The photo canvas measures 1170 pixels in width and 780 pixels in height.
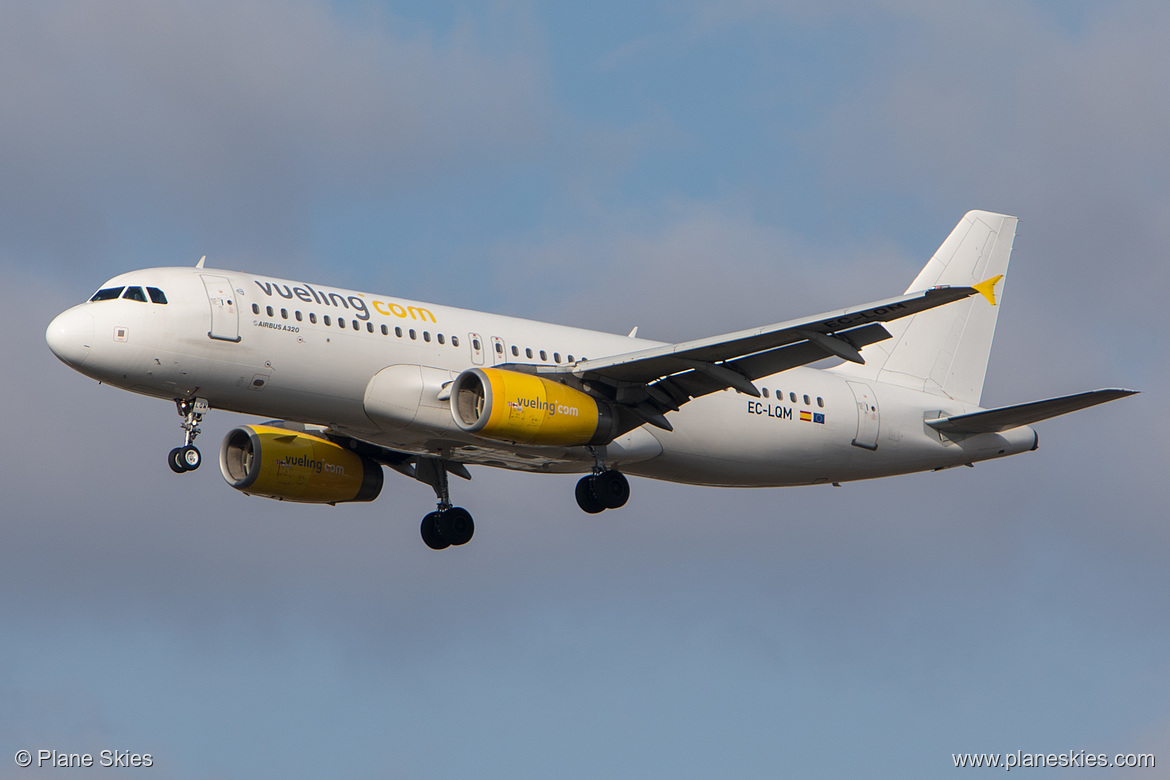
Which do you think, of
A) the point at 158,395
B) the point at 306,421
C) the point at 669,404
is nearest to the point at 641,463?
the point at 669,404

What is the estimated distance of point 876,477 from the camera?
42.6 meters

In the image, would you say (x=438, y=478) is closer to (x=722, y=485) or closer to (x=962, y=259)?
(x=722, y=485)

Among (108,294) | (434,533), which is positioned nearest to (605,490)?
(434,533)

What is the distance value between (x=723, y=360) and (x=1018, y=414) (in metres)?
8.63

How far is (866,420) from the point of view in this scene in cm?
4166

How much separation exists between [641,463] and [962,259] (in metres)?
14.0

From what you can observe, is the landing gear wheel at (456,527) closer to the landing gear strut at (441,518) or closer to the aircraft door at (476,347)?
the landing gear strut at (441,518)

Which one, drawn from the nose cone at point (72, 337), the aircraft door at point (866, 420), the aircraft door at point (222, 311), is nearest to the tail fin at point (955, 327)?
the aircraft door at point (866, 420)

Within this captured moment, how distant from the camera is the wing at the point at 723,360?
3297 centimetres

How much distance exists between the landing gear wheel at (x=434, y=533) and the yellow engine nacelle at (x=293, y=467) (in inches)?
68.4

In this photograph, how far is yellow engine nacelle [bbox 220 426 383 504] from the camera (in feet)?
132

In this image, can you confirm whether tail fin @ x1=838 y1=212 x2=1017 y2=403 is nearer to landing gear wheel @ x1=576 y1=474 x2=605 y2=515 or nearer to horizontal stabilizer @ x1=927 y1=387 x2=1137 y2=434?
horizontal stabilizer @ x1=927 y1=387 x2=1137 y2=434

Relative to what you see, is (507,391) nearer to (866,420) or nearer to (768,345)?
(768,345)

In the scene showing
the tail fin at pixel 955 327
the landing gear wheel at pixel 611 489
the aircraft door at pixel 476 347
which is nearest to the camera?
the aircraft door at pixel 476 347
